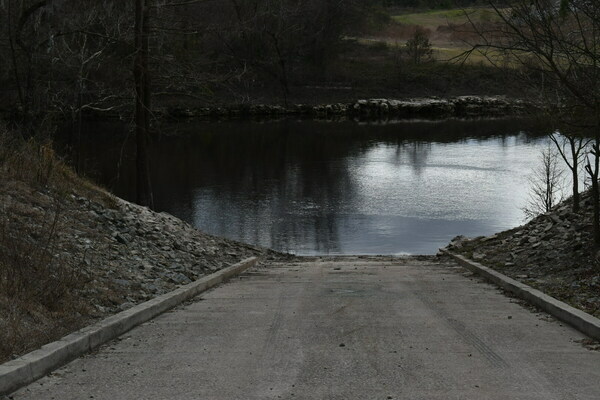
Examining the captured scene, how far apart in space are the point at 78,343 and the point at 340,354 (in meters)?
2.22

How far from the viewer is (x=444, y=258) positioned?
17141mm

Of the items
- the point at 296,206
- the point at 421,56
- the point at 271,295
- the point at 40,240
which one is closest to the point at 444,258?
the point at 271,295

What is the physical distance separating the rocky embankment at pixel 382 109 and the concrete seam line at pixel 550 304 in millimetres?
62625

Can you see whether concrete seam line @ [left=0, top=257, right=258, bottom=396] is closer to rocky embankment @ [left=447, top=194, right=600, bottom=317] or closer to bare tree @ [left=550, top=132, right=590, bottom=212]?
rocky embankment @ [left=447, top=194, right=600, bottom=317]

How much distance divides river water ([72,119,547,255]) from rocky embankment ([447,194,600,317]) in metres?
6.84

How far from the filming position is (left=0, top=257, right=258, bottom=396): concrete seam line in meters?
5.45

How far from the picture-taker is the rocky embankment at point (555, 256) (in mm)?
9609

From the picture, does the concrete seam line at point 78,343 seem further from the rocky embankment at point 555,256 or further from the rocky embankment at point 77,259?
the rocky embankment at point 555,256

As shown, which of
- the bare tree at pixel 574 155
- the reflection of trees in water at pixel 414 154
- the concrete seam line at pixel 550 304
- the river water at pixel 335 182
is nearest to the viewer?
the concrete seam line at pixel 550 304

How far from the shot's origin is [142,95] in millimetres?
20031

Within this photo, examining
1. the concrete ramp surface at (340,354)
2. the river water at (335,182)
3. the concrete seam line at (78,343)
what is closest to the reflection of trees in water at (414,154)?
the river water at (335,182)

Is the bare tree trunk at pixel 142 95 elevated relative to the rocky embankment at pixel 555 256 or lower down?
elevated

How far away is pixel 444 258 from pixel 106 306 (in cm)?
1037

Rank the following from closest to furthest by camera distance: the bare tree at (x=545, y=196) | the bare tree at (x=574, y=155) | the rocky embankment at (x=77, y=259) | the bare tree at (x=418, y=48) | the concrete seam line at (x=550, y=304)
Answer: the rocky embankment at (x=77, y=259) < the concrete seam line at (x=550, y=304) < the bare tree at (x=574, y=155) < the bare tree at (x=545, y=196) < the bare tree at (x=418, y=48)
